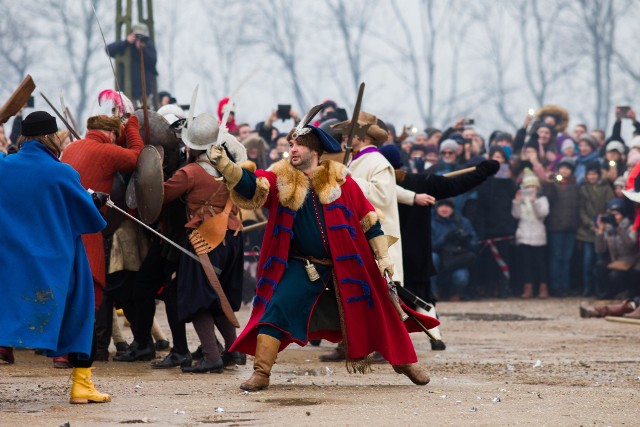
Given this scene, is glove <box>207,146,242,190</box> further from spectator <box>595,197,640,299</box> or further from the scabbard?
spectator <box>595,197,640,299</box>

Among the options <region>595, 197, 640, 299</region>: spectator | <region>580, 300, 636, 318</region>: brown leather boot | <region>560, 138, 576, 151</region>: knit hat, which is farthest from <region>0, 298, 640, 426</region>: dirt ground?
<region>560, 138, 576, 151</region>: knit hat

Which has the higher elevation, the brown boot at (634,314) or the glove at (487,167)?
the glove at (487,167)

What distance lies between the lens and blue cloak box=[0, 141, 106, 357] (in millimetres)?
7941

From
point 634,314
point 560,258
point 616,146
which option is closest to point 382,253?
point 634,314

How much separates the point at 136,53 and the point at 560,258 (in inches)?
242

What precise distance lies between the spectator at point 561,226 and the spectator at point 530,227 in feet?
0.40

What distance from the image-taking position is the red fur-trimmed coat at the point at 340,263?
30.2ft

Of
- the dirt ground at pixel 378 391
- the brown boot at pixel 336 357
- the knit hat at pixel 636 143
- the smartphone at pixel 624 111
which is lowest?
the dirt ground at pixel 378 391

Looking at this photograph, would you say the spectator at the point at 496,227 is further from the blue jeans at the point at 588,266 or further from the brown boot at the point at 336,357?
the brown boot at the point at 336,357

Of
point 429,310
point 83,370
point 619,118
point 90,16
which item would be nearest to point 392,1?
point 90,16

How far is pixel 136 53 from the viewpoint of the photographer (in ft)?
60.8

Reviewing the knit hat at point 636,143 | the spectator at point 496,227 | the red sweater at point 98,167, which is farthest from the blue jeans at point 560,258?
the red sweater at point 98,167

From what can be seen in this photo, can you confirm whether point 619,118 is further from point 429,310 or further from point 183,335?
point 183,335

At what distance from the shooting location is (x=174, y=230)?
10.6m
